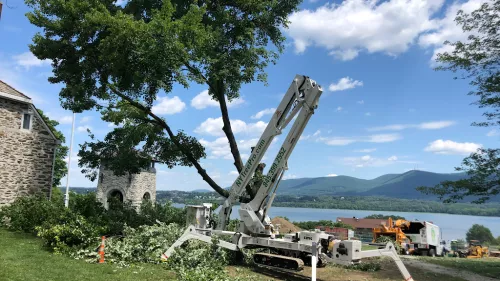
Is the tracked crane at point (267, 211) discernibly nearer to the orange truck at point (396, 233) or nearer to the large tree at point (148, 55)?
the large tree at point (148, 55)

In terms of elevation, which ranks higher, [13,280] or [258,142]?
[258,142]

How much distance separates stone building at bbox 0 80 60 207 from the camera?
17.7 m

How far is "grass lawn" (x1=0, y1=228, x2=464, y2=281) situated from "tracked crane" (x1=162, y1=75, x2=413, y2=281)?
58 centimetres

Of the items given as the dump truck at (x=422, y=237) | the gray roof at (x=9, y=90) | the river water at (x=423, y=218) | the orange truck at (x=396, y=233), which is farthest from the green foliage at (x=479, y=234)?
the gray roof at (x=9, y=90)

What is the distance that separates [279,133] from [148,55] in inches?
231

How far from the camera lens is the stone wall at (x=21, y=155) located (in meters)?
17.7

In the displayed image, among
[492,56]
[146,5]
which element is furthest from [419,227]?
[146,5]

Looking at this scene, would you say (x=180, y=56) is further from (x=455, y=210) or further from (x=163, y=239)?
(x=455, y=210)

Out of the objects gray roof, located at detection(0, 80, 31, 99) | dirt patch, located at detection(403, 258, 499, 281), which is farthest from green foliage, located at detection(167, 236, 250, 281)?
gray roof, located at detection(0, 80, 31, 99)

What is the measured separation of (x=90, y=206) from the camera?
17.5m

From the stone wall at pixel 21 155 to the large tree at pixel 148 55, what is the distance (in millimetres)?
2126

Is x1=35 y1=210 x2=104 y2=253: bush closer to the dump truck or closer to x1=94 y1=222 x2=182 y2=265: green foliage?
x1=94 y1=222 x2=182 y2=265: green foliage

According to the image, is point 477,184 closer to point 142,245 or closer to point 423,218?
point 142,245

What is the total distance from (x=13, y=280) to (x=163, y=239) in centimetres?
520
